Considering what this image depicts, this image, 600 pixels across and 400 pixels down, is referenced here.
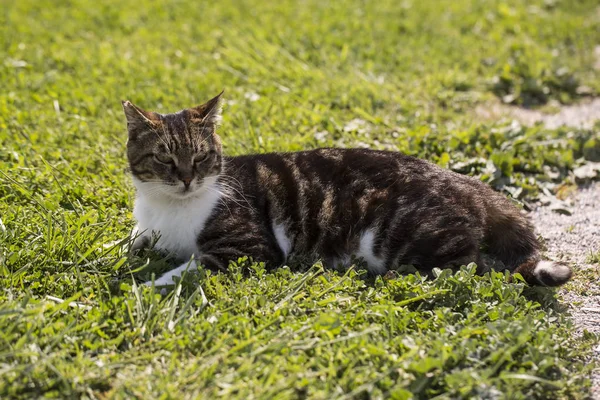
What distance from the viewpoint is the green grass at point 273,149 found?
3021 mm

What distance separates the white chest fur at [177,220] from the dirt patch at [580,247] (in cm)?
228

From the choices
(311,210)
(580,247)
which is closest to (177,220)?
(311,210)

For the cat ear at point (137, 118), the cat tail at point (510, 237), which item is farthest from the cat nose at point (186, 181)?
the cat tail at point (510, 237)

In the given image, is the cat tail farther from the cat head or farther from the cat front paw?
the cat front paw

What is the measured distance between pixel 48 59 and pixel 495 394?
6.26 m

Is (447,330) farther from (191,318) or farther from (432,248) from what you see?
(191,318)

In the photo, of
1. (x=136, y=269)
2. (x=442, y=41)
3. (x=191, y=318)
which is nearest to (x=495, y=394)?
(x=191, y=318)

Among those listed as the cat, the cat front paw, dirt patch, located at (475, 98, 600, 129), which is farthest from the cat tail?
dirt patch, located at (475, 98, 600, 129)

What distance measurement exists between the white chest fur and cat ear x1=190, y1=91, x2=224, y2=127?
458 millimetres

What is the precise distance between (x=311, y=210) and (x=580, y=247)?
6.43ft

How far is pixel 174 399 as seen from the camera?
2.80m

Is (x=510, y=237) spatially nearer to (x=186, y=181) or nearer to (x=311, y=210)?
(x=311, y=210)

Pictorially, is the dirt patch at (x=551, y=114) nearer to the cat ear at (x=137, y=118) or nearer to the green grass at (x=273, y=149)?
the green grass at (x=273, y=149)

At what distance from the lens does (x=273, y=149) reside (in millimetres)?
5621
